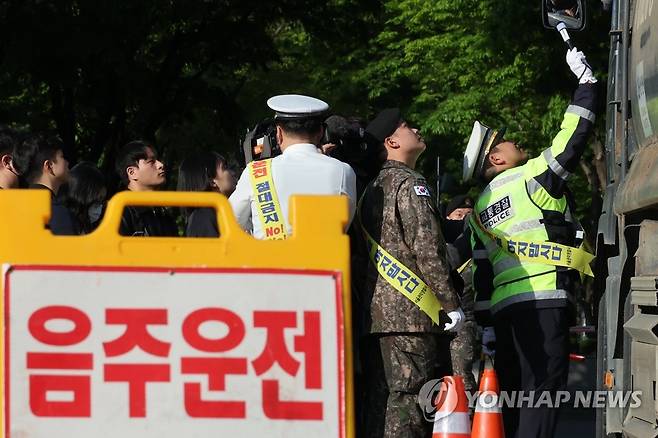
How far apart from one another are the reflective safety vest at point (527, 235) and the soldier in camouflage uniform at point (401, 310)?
176 centimetres

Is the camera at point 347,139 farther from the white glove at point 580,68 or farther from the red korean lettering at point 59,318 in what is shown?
the red korean lettering at point 59,318

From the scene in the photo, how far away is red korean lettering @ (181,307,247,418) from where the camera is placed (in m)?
3.50

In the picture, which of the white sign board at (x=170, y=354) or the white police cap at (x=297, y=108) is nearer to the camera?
the white sign board at (x=170, y=354)

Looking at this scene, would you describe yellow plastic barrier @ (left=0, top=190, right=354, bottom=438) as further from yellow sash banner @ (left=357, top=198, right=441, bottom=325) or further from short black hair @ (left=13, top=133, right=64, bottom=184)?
short black hair @ (left=13, top=133, right=64, bottom=184)

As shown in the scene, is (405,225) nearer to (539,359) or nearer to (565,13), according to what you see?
(539,359)

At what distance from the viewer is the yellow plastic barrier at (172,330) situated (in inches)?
136

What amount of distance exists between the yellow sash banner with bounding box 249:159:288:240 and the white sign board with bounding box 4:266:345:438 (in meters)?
2.40

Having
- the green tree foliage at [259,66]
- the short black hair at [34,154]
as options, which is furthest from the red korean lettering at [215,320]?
the green tree foliage at [259,66]

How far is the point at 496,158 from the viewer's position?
8469mm

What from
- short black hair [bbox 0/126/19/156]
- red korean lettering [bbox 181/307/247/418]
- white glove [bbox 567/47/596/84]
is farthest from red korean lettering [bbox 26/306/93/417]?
white glove [bbox 567/47/596/84]

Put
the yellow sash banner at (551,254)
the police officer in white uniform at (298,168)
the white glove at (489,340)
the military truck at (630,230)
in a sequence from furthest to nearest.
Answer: the white glove at (489,340)
the yellow sash banner at (551,254)
the police officer in white uniform at (298,168)
the military truck at (630,230)

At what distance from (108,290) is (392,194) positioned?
282 centimetres

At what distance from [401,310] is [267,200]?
2.44ft

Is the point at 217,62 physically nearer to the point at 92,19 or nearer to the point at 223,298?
the point at 92,19
